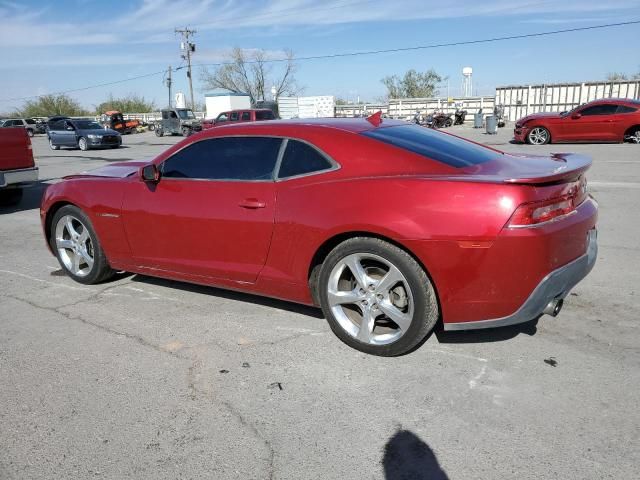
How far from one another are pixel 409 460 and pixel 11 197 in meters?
10.3

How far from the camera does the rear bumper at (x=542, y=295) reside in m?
3.01

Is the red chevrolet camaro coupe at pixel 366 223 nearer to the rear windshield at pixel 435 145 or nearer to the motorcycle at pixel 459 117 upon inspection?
the rear windshield at pixel 435 145

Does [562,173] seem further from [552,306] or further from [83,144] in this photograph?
[83,144]

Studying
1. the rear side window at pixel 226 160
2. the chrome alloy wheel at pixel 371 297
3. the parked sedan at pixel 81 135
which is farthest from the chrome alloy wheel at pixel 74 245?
the parked sedan at pixel 81 135

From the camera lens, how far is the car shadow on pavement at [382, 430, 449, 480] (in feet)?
7.74

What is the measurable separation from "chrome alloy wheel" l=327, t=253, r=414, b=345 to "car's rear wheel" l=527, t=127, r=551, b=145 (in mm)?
17608

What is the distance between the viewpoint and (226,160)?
404 centimetres

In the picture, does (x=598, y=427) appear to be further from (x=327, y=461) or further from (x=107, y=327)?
(x=107, y=327)

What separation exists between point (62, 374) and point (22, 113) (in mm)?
82582

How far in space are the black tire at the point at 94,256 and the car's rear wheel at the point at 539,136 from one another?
1748 centimetres

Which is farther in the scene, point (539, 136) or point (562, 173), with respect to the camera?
point (539, 136)

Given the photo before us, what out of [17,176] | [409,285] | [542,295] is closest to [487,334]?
[542,295]

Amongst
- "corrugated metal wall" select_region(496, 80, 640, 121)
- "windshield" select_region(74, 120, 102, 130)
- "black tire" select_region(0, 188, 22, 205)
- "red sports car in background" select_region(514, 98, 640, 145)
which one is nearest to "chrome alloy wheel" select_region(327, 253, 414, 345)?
"black tire" select_region(0, 188, 22, 205)

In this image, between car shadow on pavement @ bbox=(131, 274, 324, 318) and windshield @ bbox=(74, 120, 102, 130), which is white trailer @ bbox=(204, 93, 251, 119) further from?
car shadow on pavement @ bbox=(131, 274, 324, 318)
